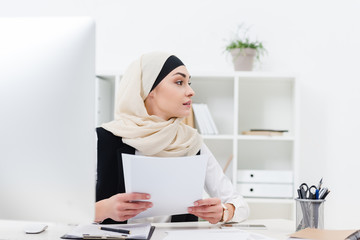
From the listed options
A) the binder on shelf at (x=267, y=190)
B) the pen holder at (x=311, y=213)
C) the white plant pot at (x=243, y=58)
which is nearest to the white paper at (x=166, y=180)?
the pen holder at (x=311, y=213)

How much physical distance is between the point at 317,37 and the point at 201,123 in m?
1.06

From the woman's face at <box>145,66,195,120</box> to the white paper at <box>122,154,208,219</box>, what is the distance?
0.53 metres

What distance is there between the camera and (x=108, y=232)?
3.48ft

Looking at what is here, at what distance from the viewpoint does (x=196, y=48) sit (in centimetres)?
290

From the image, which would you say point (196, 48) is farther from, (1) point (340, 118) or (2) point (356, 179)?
(2) point (356, 179)

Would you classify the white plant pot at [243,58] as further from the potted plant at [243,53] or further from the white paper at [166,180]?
the white paper at [166,180]

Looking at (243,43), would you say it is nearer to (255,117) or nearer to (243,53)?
(243,53)

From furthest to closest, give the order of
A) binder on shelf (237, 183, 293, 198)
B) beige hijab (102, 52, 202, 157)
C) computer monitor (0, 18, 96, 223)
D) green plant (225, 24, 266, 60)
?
green plant (225, 24, 266, 60) → binder on shelf (237, 183, 293, 198) → beige hijab (102, 52, 202, 157) → computer monitor (0, 18, 96, 223)

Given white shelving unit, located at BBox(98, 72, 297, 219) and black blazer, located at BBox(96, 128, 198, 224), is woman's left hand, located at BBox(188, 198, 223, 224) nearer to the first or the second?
black blazer, located at BBox(96, 128, 198, 224)

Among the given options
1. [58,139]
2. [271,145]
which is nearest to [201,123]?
[271,145]

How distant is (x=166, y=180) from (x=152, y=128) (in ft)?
1.69

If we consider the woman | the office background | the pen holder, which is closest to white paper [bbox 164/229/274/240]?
the pen holder

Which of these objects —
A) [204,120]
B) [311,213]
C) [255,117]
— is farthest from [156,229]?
[255,117]

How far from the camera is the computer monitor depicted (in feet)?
2.45
